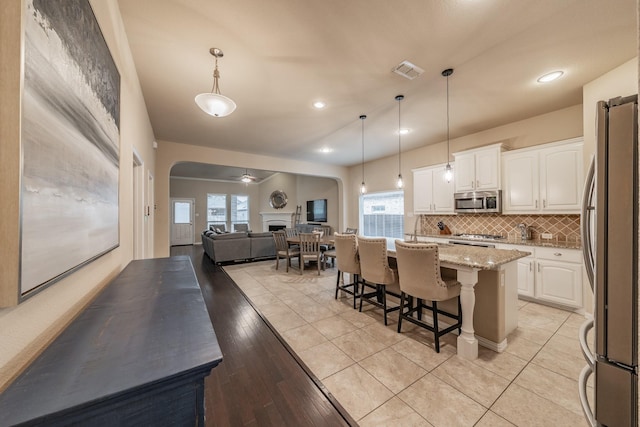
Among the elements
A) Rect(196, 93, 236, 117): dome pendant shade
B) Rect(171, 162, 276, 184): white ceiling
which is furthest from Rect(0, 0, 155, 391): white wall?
Rect(171, 162, 276, 184): white ceiling

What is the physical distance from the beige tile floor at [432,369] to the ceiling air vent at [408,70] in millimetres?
2690

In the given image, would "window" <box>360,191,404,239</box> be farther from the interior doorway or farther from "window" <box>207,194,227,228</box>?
"window" <box>207,194,227,228</box>

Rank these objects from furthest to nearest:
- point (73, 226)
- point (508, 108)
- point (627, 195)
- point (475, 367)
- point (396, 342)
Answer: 1. point (508, 108)
2. point (396, 342)
3. point (475, 367)
4. point (73, 226)
5. point (627, 195)

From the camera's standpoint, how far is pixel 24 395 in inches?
20.4

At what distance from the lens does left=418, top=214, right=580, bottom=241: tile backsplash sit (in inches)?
130

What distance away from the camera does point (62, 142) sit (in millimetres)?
820

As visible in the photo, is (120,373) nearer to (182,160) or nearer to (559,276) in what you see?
(559,276)

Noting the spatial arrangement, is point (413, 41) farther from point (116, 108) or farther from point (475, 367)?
point (475, 367)

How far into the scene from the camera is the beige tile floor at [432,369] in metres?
1.50

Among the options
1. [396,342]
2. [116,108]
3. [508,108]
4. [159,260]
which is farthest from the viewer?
[508,108]

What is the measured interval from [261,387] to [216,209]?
31.1 ft

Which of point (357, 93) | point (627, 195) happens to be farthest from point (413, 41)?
point (627, 195)

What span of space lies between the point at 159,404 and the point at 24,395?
10.6 inches

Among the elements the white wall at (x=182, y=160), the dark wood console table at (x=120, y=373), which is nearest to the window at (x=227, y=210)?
the white wall at (x=182, y=160)
